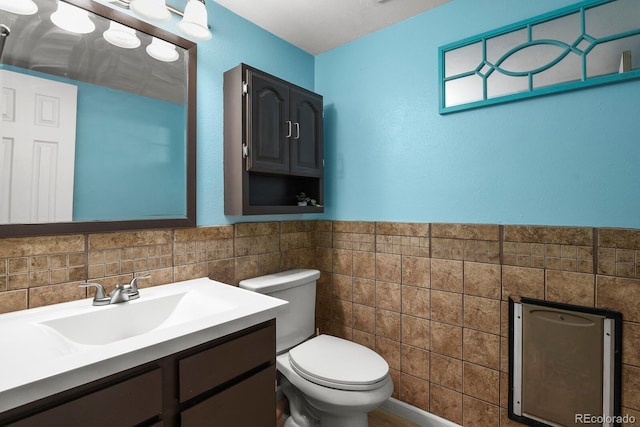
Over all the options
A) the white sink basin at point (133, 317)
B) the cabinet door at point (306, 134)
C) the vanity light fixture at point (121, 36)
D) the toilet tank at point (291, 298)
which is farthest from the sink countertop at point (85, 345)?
the vanity light fixture at point (121, 36)

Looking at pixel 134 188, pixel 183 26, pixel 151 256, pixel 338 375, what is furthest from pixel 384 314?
pixel 183 26

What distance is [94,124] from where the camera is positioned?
1.23 m

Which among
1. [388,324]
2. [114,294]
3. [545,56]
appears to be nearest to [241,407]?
[114,294]

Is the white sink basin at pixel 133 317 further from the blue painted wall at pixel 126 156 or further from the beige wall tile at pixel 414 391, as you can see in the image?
the beige wall tile at pixel 414 391

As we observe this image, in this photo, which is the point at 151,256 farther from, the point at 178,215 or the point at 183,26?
the point at 183,26

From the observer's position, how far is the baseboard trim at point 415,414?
1.65 metres

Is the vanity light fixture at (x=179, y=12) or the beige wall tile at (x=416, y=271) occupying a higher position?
the vanity light fixture at (x=179, y=12)

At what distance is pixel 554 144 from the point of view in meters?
1.37

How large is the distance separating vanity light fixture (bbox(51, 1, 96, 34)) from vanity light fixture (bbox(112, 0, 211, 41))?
128mm

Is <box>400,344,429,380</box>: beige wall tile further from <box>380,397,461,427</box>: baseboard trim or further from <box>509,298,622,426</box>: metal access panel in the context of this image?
<box>509,298,622,426</box>: metal access panel

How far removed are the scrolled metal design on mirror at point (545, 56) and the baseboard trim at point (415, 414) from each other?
64.9 inches

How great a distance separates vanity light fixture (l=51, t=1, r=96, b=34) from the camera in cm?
115

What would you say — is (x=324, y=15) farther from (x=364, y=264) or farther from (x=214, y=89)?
(x=364, y=264)

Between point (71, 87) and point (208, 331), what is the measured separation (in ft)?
3.48
